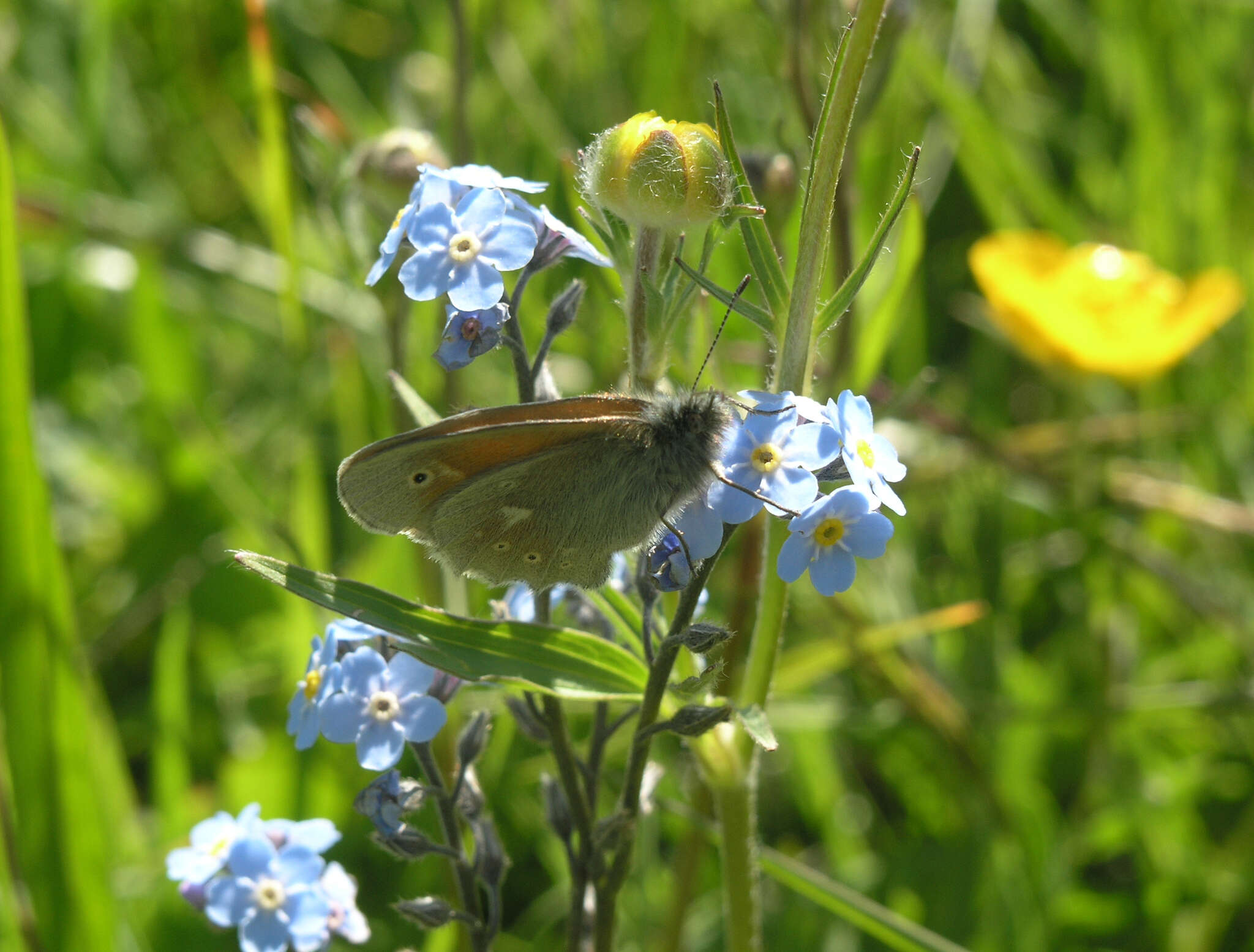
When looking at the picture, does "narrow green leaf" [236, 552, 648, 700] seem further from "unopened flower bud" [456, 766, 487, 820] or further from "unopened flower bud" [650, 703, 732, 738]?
"unopened flower bud" [456, 766, 487, 820]

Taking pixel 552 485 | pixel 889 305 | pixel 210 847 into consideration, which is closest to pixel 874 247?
pixel 552 485

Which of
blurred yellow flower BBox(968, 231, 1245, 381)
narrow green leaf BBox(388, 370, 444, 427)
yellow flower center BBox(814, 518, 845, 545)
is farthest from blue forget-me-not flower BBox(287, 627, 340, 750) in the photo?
blurred yellow flower BBox(968, 231, 1245, 381)

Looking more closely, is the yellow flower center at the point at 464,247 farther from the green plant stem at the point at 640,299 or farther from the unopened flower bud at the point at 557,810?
the unopened flower bud at the point at 557,810

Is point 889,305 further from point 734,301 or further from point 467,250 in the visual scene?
point 467,250

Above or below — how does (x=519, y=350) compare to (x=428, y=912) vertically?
above

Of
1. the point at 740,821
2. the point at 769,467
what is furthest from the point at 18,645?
the point at 769,467
